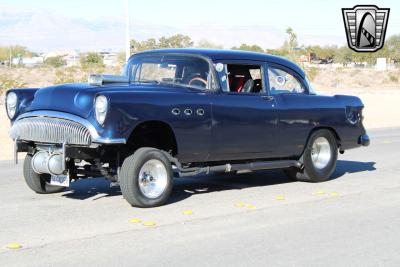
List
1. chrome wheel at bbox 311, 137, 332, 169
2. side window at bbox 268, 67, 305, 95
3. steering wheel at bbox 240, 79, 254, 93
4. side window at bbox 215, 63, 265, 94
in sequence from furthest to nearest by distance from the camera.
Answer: chrome wheel at bbox 311, 137, 332, 169 → side window at bbox 268, 67, 305, 95 → steering wheel at bbox 240, 79, 254, 93 → side window at bbox 215, 63, 265, 94

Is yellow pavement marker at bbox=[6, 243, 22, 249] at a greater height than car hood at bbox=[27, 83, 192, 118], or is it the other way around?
car hood at bbox=[27, 83, 192, 118]

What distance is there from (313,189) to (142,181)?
285cm

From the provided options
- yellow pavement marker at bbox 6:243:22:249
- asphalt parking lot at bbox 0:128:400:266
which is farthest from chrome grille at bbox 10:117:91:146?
yellow pavement marker at bbox 6:243:22:249

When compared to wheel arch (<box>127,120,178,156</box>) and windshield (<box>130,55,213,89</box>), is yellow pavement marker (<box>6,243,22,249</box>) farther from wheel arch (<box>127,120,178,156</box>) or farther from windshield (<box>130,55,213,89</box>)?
windshield (<box>130,55,213,89</box>)

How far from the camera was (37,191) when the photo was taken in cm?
917

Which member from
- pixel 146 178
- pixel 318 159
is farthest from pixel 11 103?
pixel 318 159

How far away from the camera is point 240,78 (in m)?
9.62

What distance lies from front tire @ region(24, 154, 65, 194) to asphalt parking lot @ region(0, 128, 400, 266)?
143 mm

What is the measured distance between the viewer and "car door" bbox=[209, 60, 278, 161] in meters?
8.87

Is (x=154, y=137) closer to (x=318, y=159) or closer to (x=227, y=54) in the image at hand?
(x=227, y=54)

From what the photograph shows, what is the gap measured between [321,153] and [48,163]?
4360 mm

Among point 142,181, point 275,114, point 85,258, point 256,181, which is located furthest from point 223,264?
point 256,181

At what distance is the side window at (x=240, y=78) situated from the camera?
359 inches

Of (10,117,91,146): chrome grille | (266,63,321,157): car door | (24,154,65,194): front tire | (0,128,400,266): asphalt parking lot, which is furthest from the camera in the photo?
(266,63,321,157): car door
